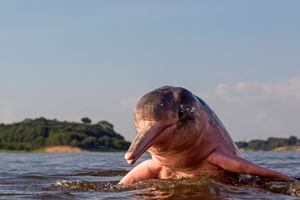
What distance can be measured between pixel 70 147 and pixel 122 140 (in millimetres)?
15344

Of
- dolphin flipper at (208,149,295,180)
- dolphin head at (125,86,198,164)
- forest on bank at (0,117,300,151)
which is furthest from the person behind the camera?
forest on bank at (0,117,300,151)

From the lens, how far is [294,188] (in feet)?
27.5

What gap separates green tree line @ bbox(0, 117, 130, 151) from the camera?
10469 centimetres

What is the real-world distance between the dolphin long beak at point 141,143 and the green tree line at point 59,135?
88593 mm

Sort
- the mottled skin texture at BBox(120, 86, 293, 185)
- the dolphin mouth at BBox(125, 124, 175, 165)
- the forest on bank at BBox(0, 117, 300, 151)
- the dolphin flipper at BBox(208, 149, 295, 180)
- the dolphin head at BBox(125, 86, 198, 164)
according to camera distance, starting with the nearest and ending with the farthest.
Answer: the dolphin mouth at BBox(125, 124, 175, 165) < the dolphin head at BBox(125, 86, 198, 164) < the mottled skin texture at BBox(120, 86, 293, 185) < the dolphin flipper at BBox(208, 149, 295, 180) < the forest on bank at BBox(0, 117, 300, 151)

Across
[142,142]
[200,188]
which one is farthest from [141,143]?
[200,188]

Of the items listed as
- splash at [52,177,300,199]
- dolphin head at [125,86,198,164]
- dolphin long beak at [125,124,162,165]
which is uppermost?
dolphin head at [125,86,198,164]

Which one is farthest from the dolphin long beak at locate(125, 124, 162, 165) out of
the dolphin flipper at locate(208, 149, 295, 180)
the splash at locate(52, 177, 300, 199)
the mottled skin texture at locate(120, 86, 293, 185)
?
the dolphin flipper at locate(208, 149, 295, 180)

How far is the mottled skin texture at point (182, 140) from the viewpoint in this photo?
8219mm

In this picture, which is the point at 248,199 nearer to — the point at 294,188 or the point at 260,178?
the point at 294,188

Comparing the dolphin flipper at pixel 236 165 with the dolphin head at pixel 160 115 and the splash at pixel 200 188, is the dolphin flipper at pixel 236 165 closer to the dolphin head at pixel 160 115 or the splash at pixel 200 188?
the splash at pixel 200 188

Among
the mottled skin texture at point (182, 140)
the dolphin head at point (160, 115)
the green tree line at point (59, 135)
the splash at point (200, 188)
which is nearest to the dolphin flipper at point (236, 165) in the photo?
the mottled skin texture at point (182, 140)

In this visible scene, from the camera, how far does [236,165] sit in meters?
9.12

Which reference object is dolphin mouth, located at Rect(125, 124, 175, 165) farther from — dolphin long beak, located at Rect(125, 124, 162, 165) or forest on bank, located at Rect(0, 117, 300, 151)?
forest on bank, located at Rect(0, 117, 300, 151)
